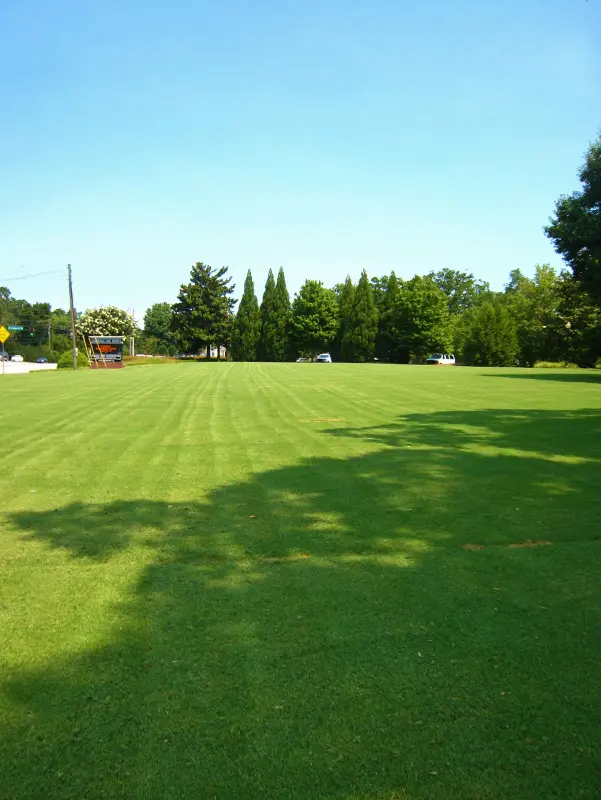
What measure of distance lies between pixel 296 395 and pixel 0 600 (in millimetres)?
16170

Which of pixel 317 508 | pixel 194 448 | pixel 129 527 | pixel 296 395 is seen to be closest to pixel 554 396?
pixel 296 395

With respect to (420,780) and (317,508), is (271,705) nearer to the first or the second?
(420,780)

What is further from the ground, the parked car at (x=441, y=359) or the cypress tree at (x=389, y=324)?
the cypress tree at (x=389, y=324)

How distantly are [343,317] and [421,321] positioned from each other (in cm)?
1053

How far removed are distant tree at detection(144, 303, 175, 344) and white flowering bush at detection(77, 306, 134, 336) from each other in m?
27.5

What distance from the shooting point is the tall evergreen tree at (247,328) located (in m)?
76.7

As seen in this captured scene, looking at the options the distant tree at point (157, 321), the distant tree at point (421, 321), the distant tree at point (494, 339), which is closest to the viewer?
the distant tree at point (494, 339)

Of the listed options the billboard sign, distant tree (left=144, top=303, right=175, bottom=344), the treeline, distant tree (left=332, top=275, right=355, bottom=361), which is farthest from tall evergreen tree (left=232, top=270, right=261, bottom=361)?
distant tree (left=144, top=303, right=175, bottom=344)

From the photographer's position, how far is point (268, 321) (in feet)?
254

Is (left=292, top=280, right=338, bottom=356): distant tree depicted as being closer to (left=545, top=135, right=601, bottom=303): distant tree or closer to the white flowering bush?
the white flowering bush

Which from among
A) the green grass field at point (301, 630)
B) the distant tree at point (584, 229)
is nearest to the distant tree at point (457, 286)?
the distant tree at point (584, 229)

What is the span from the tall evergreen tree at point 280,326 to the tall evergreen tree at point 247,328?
1943 millimetres

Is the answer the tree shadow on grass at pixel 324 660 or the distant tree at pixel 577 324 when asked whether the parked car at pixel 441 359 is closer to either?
the distant tree at pixel 577 324

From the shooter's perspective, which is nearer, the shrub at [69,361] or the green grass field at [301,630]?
the green grass field at [301,630]
